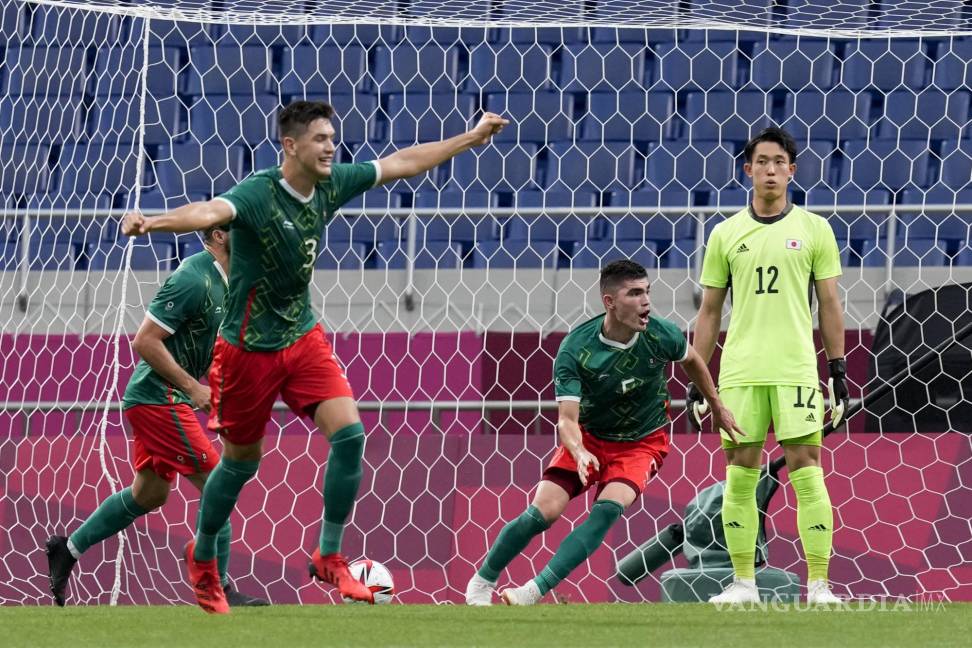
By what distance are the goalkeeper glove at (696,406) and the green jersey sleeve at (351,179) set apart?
160 centimetres

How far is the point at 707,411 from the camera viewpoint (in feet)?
18.6

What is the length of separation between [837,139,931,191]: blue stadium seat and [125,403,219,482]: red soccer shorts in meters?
6.09

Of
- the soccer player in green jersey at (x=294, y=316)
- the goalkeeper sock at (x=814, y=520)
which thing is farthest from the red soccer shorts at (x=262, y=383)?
the goalkeeper sock at (x=814, y=520)

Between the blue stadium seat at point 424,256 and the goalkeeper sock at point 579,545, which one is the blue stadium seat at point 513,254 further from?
the goalkeeper sock at point 579,545

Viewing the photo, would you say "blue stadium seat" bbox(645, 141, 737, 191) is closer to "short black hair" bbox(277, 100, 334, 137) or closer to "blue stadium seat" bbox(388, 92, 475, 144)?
"blue stadium seat" bbox(388, 92, 475, 144)

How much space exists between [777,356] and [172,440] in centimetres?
240

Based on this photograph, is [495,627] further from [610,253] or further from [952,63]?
[952,63]

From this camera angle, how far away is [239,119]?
424 inches

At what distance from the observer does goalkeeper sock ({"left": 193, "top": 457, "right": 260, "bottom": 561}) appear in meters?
4.78

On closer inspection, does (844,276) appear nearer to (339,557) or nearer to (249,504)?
(249,504)

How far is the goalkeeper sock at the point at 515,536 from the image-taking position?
18.2 ft

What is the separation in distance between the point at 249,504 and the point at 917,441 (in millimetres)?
3093

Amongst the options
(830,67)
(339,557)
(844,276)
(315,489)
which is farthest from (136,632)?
(830,67)

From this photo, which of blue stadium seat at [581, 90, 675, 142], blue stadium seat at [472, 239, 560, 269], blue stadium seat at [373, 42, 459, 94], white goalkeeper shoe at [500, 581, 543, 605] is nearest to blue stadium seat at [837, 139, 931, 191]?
blue stadium seat at [581, 90, 675, 142]
